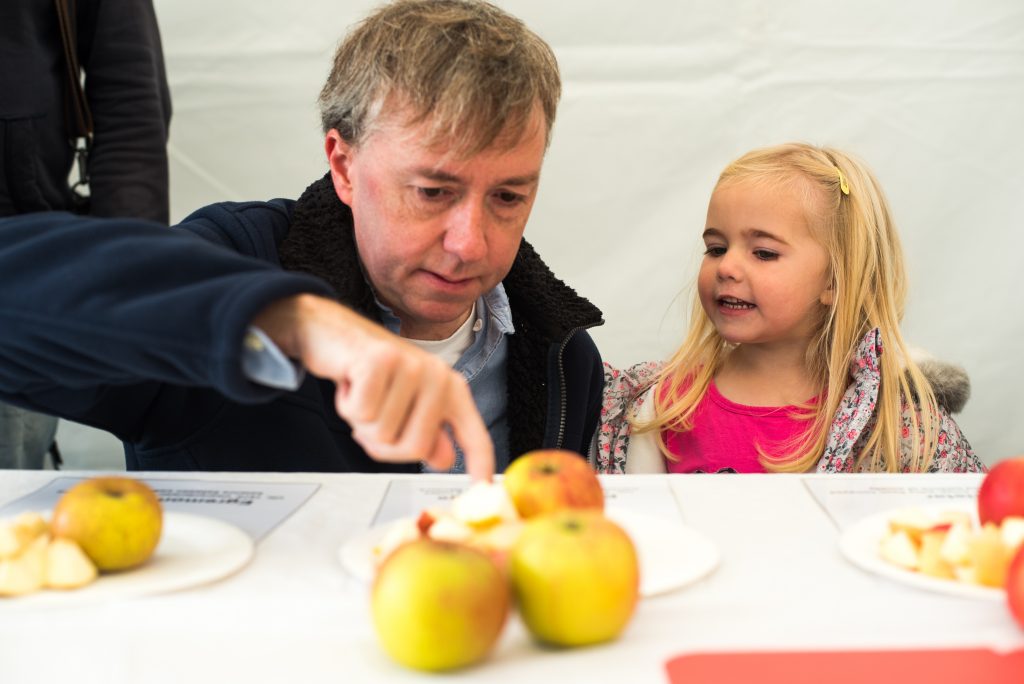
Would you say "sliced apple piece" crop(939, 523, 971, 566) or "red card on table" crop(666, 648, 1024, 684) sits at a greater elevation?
"sliced apple piece" crop(939, 523, 971, 566)

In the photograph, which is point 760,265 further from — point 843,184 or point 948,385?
point 948,385

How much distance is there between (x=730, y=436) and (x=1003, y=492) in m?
0.96

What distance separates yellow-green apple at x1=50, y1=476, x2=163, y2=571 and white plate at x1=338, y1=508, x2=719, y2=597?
A: 0.16 m

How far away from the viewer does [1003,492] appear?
0.95 meters

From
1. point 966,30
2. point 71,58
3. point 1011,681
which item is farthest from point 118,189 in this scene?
point 966,30

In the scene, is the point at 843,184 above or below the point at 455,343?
above

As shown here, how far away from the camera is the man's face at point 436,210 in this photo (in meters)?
1.42

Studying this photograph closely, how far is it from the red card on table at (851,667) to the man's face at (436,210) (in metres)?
0.79

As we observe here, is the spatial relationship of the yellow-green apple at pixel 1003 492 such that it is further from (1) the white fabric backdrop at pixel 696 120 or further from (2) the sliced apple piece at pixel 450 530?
(1) the white fabric backdrop at pixel 696 120

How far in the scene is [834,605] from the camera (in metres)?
0.85

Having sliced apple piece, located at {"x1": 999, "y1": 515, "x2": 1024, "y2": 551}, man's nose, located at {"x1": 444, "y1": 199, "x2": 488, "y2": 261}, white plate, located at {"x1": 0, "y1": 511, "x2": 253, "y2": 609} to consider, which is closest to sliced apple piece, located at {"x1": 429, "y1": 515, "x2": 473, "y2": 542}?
white plate, located at {"x1": 0, "y1": 511, "x2": 253, "y2": 609}

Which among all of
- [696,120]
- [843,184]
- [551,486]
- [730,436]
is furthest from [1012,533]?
[696,120]

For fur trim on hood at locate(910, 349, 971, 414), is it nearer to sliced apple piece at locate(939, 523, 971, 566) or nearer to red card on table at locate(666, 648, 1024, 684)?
sliced apple piece at locate(939, 523, 971, 566)

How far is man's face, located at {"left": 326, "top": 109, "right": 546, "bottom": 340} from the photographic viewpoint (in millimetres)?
1424
